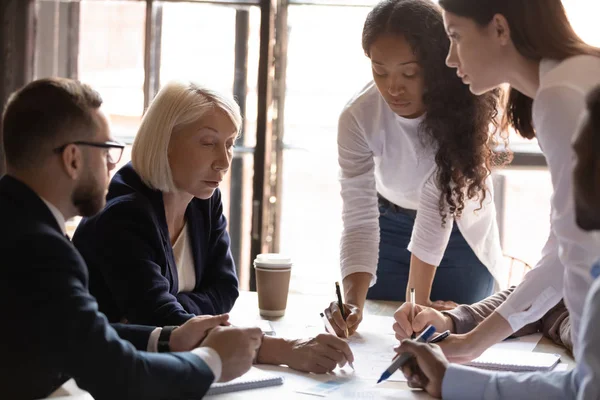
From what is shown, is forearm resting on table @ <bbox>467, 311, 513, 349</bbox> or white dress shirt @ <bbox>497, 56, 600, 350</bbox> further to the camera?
forearm resting on table @ <bbox>467, 311, 513, 349</bbox>

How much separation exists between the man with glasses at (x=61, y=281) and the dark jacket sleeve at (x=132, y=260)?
29 cm

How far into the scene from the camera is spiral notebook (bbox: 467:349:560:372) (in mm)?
1701

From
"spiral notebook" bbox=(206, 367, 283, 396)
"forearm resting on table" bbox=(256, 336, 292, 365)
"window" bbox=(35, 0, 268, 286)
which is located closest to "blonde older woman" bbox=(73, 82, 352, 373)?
"forearm resting on table" bbox=(256, 336, 292, 365)

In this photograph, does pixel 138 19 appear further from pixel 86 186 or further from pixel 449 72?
pixel 86 186

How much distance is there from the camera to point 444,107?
87.2 inches

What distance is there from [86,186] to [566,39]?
0.91 meters

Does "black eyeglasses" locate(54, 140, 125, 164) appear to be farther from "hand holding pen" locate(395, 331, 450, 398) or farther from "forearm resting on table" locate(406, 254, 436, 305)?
"forearm resting on table" locate(406, 254, 436, 305)

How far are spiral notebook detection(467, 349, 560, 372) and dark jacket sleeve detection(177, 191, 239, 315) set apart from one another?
666 millimetres

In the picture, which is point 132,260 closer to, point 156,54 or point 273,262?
point 273,262

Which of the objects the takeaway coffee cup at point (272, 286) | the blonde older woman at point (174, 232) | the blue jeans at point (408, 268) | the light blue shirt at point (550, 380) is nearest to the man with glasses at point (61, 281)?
the blonde older woman at point (174, 232)

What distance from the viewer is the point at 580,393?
4.10 ft

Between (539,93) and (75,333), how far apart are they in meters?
0.87

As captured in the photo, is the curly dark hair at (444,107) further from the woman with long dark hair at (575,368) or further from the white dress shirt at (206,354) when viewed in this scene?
the white dress shirt at (206,354)

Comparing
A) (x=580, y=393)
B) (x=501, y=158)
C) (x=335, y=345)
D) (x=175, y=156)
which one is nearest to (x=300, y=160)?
(x=501, y=158)
